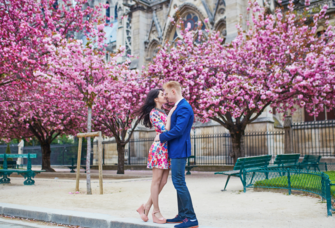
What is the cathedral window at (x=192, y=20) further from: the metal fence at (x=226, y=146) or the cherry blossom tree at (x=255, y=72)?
the cherry blossom tree at (x=255, y=72)

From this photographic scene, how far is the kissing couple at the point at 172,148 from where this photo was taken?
4.50 metres

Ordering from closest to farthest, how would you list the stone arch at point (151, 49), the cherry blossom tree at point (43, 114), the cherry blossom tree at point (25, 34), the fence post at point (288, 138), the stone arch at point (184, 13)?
the cherry blossom tree at point (25, 34)
the cherry blossom tree at point (43, 114)
the fence post at point (288, 138)
the stone arch at point (184, 13)
the stone arch at point (151, 49)

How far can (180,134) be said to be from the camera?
4.50m

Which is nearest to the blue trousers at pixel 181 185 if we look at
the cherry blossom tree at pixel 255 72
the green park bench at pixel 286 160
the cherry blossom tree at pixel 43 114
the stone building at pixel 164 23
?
the green park bench at pixel 286 160

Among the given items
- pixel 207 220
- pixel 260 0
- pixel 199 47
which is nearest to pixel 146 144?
pixel 199 47

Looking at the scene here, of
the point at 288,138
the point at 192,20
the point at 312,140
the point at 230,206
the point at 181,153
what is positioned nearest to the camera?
the point at 181,153

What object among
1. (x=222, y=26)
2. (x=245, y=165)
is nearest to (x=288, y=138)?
(x=245, y=165)

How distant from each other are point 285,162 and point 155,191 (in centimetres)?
755

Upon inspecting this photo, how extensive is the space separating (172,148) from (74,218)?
6.48ft

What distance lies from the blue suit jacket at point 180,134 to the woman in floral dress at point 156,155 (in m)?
0.14

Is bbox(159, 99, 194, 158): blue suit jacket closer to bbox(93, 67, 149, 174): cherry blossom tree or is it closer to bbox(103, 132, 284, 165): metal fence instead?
bbox(93, 67, 149, 174): cherry blossom tree

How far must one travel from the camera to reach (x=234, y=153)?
15.2 m

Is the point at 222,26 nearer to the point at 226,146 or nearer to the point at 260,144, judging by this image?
the point at 226,146

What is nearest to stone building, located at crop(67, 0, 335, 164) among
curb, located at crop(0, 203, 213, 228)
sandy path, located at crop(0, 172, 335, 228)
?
sandy path, located at crop(0, 172, 335, 228)
